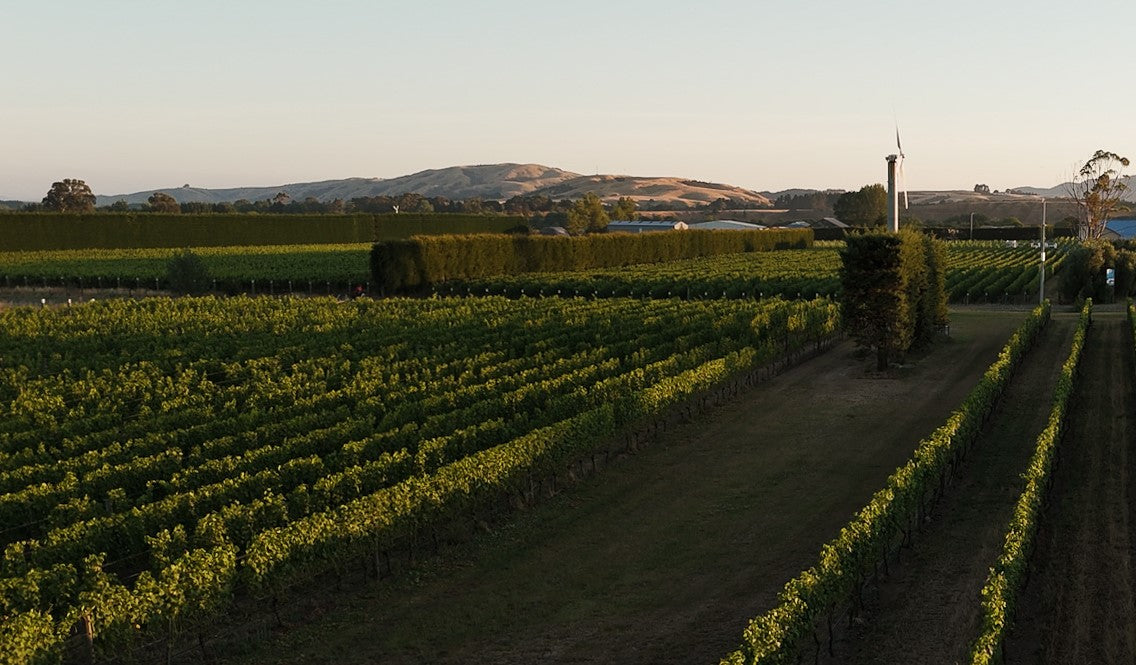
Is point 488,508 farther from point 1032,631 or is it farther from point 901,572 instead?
point 1032,631

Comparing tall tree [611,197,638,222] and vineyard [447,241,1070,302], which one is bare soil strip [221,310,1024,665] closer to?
vineyard [447,241,1070,302]

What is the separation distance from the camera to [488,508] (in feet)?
71.2

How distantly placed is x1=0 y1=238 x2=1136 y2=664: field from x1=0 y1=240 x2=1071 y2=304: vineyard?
33538 millimetres

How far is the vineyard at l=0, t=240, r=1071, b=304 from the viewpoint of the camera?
229 feet

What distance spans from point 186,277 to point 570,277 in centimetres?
3034

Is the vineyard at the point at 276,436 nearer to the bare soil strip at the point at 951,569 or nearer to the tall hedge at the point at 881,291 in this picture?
the tall hedge at the point at 881,291

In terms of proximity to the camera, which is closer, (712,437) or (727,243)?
(712,437)

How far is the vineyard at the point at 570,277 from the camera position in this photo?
69.8 metres

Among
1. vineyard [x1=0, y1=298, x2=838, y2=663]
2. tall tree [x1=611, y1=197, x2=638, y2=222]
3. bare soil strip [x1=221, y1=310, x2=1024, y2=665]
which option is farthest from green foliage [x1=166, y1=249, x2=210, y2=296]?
tall tree [x1=611, y1=197, x2=638, y2=222]

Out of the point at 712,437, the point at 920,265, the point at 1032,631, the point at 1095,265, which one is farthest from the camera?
the point at 1095,265

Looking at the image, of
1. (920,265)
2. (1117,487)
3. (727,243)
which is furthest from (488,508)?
(727,243)

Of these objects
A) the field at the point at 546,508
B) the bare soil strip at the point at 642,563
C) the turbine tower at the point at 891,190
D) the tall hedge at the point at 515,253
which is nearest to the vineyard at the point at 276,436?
the field at the point at 546,508

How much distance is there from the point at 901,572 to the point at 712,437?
35.8ft

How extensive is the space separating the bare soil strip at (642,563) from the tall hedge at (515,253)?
48.1 m
